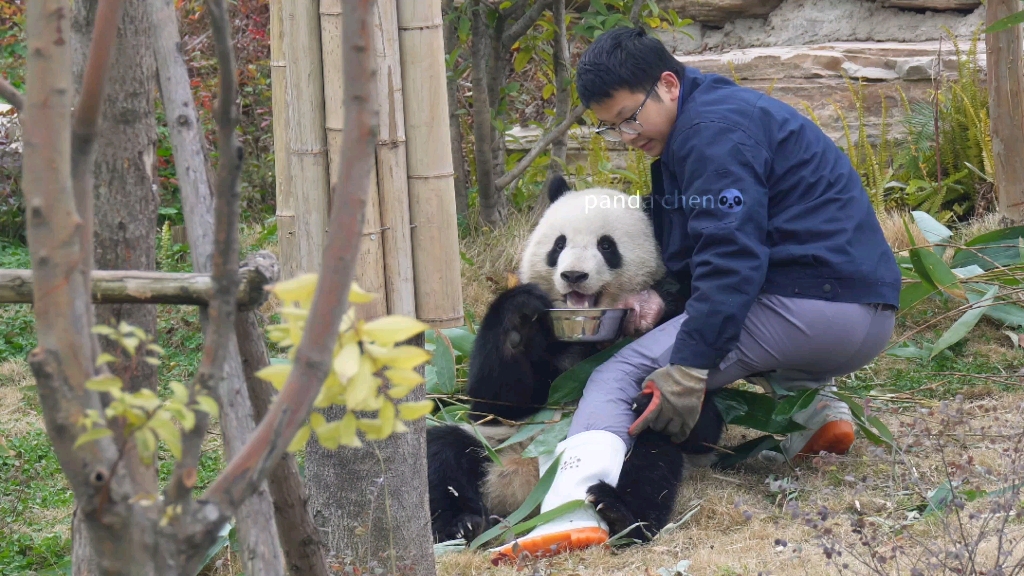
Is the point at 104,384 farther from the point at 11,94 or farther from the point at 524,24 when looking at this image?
the point at 524,24

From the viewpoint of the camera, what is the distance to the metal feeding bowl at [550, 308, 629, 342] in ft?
9.95

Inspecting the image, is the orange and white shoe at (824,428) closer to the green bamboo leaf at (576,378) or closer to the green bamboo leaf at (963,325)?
the green bamboo leaf at (576,378)

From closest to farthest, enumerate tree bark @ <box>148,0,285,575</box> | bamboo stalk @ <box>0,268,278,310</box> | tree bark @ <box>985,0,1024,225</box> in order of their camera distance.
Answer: bamboo stalk @ <box>0,268,278,310</box> < tree bark @ <box>148,0,285,575</box> < tree bark @ <box>985,0,1024,225</box>

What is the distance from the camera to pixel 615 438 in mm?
2861

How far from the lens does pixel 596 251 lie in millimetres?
3248

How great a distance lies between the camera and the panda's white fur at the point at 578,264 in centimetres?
314

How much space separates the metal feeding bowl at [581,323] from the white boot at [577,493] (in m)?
0.32

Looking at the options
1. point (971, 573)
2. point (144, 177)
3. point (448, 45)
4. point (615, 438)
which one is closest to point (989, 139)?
point (448, 45)

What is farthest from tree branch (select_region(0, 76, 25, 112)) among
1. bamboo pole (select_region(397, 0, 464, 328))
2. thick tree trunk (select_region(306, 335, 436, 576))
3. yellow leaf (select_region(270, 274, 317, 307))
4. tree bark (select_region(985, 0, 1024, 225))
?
tree bark (select_region(985, 0, 1024, 225))

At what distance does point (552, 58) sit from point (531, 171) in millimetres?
678

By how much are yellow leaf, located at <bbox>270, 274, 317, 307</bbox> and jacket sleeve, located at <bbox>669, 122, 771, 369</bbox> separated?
1714 millimetres

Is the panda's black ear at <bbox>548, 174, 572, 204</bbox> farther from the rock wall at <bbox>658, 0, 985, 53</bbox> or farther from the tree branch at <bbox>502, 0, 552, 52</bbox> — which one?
the rock wall at <bbox>658, 0, 985, 53</bbox>

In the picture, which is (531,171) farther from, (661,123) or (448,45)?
(661,123)

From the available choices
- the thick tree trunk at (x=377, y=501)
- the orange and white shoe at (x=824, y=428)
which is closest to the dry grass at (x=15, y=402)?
the thick tree trunk at (x=377, y=501)
